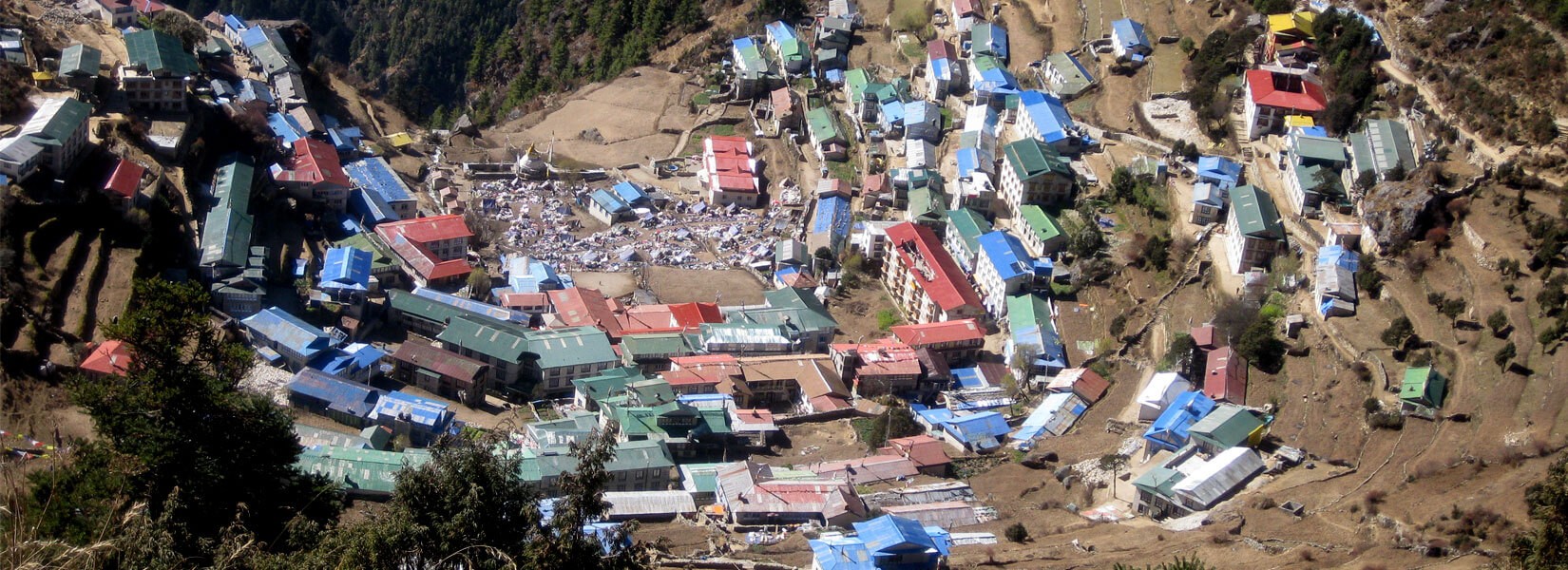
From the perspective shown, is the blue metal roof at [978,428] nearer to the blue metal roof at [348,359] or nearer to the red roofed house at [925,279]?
the red roofed house at [925,279]

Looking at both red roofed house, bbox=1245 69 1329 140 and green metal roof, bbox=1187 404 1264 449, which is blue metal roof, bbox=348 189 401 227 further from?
red roofed house, bbox=1245 69 1329 140

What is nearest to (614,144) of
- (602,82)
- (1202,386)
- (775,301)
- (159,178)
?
(602,82)

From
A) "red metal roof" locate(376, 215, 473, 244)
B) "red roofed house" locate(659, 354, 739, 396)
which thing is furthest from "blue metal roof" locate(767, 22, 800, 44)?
"red roofed house" locate(659, 354, 739, 396)

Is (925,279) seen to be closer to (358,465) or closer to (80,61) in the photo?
(358,465)

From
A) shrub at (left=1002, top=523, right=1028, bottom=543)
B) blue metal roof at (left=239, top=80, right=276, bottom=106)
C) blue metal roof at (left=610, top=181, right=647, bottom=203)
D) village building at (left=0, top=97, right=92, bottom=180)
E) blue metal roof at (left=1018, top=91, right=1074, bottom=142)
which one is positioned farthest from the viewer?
blue metal roof at (left=610, top=181, right=647, bottom=203)

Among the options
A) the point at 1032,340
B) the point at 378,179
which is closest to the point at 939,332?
the point at 1032,340

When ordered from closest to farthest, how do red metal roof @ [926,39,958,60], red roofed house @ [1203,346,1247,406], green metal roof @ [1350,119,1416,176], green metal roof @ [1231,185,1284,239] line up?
red roofed house @ [1203,346,1247,406]
green metal roof @ [1231,185,1284,239]
green metal roof @ [1350,119,1416,176]
red metal roof @ [926,39,958,60]
